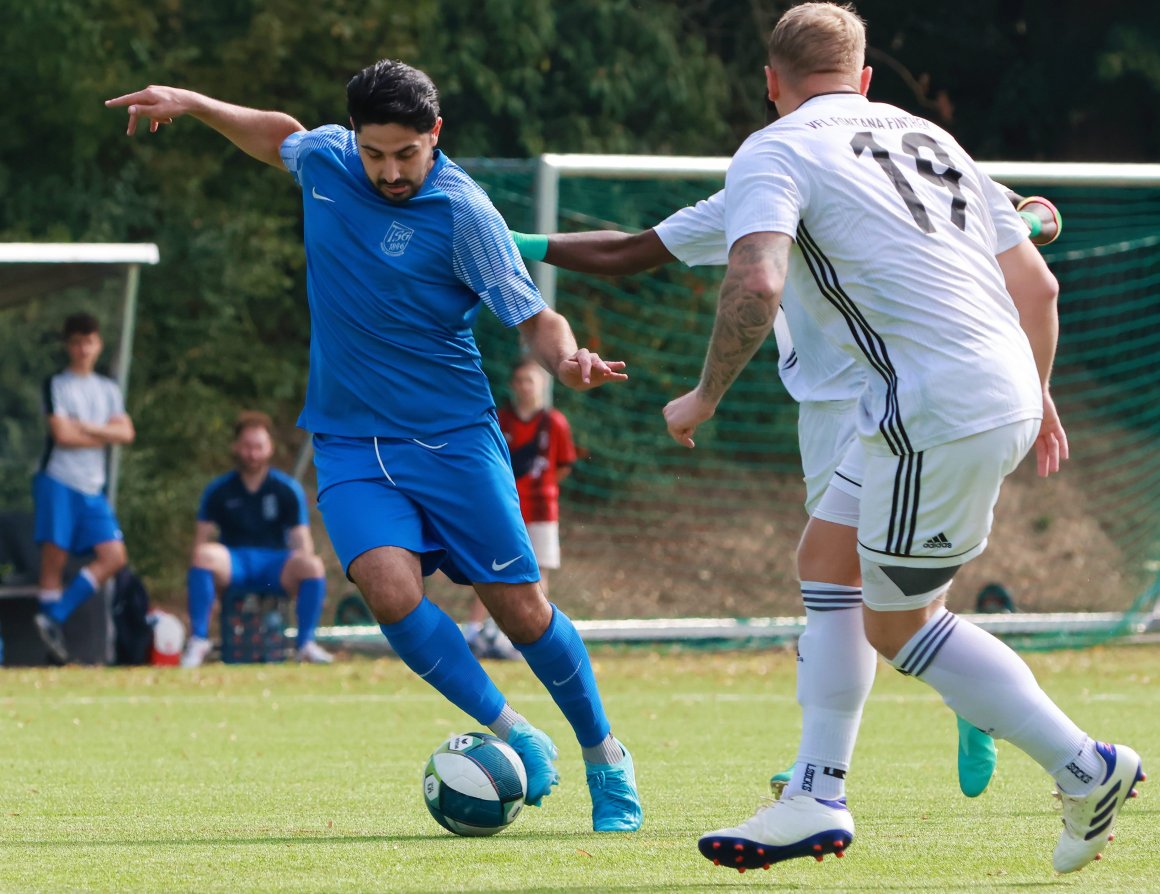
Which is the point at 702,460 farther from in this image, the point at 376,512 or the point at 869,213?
the point at 869,213

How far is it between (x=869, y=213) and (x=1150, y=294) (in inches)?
457

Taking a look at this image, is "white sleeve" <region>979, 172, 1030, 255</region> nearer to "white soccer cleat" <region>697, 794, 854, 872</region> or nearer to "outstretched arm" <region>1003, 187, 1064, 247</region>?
"outstretched arm" <region>1003, 187, 1064, 247</region>

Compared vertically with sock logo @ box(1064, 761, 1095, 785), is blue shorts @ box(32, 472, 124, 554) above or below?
below

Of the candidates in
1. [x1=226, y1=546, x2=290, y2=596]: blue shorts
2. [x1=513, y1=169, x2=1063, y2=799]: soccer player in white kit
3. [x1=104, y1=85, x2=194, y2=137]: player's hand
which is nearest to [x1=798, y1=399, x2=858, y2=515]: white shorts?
[x1=513, y1=169, x2=1063, y2=799]: soccer player in white kit

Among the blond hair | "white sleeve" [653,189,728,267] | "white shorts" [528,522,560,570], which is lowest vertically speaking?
"white shorts" [528,522,560,570]

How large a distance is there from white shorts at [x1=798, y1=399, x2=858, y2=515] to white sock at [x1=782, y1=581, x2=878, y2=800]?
33.2 inches

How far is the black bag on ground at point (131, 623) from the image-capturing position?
12.4 m

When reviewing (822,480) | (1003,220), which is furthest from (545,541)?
(1003,220)

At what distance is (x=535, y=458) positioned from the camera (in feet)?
41.0

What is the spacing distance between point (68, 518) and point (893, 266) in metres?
9.33

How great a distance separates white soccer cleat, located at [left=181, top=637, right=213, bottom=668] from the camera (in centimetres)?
1217

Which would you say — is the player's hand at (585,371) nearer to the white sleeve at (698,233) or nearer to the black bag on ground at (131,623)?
the white sleeve at (698,233)

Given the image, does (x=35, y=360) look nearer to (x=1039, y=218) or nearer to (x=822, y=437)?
(x=822, y=437)

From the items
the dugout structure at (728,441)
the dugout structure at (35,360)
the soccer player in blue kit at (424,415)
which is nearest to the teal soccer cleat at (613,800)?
the soccer player in blue kit at (424,415)
